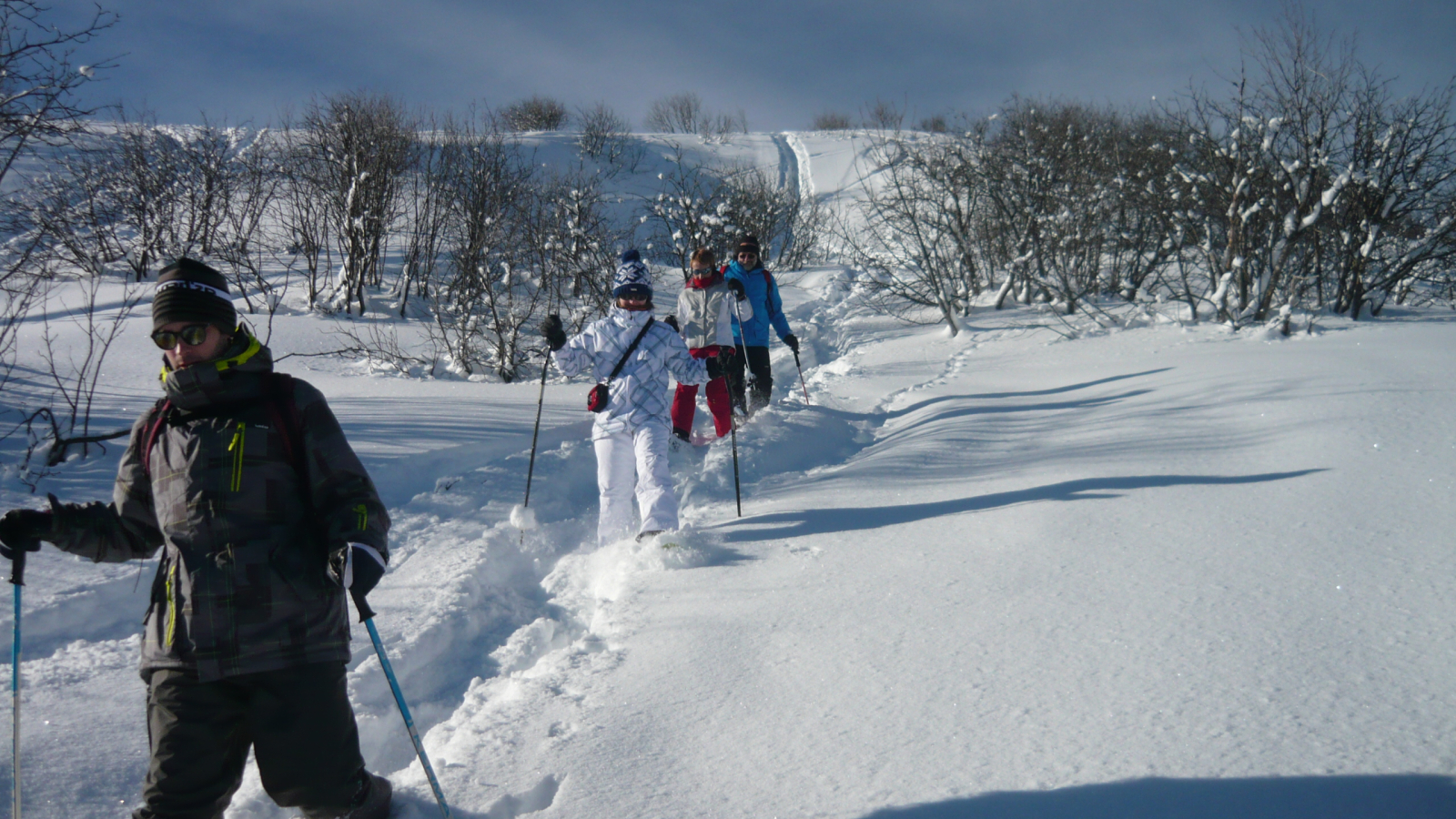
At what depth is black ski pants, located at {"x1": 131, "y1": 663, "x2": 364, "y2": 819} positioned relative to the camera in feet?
5.61

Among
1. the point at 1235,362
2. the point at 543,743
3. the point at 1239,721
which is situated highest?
the point at 1235,362

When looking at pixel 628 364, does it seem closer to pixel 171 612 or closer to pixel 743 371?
pixel 171 612

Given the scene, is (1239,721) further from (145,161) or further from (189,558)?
(145,161)

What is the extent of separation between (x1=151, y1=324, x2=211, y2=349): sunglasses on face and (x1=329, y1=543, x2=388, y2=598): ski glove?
0.61 m

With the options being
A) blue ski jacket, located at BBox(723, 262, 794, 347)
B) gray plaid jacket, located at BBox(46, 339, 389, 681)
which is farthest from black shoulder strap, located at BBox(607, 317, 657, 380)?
blue ski jacket, located at BBox(723, 262, 794, 347)

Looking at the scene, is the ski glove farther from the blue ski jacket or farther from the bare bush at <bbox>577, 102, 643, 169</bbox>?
the bare bush at <bbox>577, 102, 643, 169</bbox>

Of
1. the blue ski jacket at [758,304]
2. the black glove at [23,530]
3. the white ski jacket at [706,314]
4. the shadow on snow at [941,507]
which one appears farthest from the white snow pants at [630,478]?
the blue ski jacket at [758,304]

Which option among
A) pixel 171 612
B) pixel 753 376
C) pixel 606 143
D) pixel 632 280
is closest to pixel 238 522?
pixel 171 612

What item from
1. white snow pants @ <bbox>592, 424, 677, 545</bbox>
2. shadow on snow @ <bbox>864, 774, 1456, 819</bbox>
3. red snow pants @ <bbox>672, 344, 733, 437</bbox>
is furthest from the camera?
red snow pants @ <bbox>672, 344, 733, 437</bbox>

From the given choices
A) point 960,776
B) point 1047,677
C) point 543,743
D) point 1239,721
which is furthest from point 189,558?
point 1239,721

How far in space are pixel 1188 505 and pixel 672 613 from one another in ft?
8.34

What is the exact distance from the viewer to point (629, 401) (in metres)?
4.18

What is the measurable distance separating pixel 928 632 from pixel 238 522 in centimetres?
212

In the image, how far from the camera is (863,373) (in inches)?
372
